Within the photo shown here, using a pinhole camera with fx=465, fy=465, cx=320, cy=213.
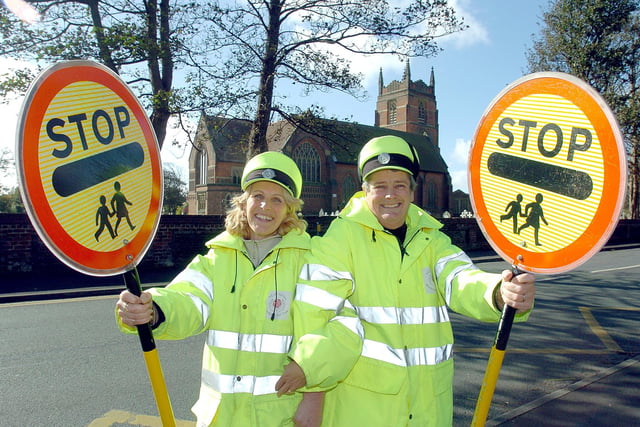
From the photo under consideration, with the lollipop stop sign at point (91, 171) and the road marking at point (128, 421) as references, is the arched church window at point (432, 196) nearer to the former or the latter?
the road marking at point (128, 421)

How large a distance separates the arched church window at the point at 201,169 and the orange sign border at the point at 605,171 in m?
48.0

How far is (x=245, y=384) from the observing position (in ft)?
6.68

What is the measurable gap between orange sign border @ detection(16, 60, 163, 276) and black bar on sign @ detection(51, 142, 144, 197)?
73 millimetres

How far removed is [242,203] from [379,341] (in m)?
0.99

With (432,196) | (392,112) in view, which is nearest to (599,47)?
(432,196)

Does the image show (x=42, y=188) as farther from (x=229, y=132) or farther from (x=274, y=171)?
(x=229, y=132)

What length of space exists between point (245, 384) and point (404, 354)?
0.71 m

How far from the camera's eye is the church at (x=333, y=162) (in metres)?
45.9

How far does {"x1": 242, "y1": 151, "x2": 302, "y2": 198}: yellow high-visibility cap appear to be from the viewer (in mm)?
2326

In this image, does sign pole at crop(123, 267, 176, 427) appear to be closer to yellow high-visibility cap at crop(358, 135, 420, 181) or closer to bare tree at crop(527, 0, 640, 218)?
yellow high-visibility cap at crop(358, 135, 420, 181)

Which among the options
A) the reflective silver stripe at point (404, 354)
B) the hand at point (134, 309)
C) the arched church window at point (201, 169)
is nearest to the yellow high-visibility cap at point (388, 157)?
the reflective silver stripe at point (404, 354)

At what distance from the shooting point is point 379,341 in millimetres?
2023

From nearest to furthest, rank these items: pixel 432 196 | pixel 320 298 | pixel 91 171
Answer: pixel 91 171
pixel 320 298
pixel 432 196

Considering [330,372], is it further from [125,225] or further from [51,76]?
[51,76]
